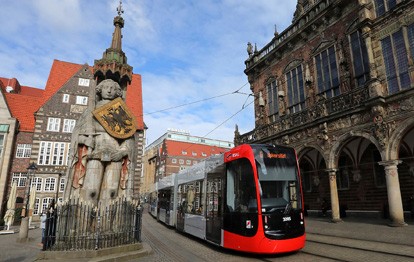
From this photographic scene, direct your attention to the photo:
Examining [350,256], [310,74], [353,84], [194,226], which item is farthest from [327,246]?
[310,74]

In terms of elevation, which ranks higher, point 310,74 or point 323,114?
point 310,74

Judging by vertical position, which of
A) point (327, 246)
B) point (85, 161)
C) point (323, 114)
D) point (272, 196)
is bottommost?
point (327, 246)

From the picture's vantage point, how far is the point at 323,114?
52.8ft

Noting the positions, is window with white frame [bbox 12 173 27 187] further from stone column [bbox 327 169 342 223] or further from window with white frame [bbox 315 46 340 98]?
window with white frame [bbox 315 46 340 98]

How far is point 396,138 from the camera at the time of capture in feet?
41.1

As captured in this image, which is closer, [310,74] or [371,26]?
[371,26]

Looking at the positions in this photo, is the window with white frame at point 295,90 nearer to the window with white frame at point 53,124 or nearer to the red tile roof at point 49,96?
the red tile roof at point 49,96

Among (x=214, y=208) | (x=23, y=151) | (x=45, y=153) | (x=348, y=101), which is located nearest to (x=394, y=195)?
(x=348, y=101)

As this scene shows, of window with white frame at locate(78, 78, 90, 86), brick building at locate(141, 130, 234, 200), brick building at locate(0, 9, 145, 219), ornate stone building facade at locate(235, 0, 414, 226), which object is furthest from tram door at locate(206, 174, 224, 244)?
brick building at locate(141, 130, 234, 200)

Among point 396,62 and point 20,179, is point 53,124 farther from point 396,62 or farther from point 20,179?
point 396,62

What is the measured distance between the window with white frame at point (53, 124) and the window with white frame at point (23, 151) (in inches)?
106

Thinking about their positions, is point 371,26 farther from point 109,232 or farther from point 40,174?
point 40,174

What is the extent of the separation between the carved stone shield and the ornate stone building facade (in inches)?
441

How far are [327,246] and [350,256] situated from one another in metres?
1.68
